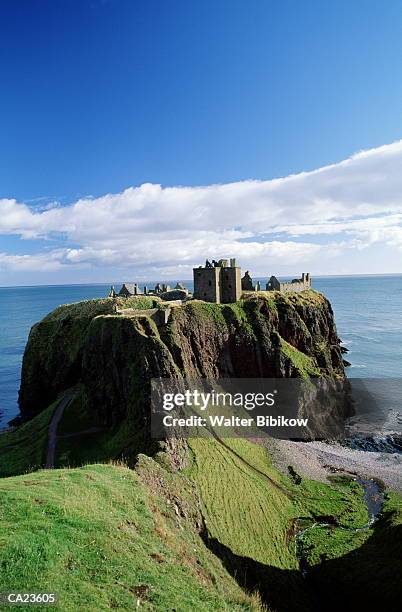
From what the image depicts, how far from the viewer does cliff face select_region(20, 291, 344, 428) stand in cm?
5275

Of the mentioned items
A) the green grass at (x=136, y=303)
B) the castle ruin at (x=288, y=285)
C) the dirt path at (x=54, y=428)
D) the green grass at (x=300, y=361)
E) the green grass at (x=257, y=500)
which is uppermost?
the castle ruin at (x=288, y=285)

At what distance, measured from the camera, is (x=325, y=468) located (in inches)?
2217

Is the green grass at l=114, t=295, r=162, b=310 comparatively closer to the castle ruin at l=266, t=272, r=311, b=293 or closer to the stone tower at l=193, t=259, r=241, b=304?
Answer: the stone tower at l=193, t=259, r=241, b=304

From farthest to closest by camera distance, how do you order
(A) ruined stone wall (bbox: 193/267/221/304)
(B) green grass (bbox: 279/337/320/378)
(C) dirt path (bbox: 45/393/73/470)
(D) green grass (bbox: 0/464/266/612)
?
(A) ruined stone wall (bbox: 193/267/221/304)
(B) green grass (bbox: 279/337/320/378)
(C) dirt path (bbox: 45/393/73/470)
(D) green grass (bbox: 0/464/266/612)

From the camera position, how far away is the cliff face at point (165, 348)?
5275 centimetres

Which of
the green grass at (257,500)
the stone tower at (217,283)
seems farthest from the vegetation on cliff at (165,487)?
the stone tower at (217,283)

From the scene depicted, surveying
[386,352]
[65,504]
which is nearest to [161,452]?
[65,504]

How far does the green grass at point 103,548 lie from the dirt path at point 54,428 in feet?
68.5

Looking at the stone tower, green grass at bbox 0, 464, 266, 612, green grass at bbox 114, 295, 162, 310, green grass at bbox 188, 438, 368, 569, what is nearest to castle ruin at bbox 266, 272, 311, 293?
the stone tower

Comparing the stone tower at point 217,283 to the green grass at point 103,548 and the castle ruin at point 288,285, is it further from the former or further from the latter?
the green grass at point 103,548

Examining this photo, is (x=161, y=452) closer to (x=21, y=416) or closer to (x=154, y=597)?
(x=154, y=597)

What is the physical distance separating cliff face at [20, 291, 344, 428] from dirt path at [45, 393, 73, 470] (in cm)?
438

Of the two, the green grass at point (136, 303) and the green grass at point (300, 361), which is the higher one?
the green grass at point (136, 303)

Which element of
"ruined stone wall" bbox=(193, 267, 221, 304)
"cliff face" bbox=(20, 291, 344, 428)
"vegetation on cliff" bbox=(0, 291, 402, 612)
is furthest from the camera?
"ruined stone wall" bbox=(193, 267, 221, 304)
